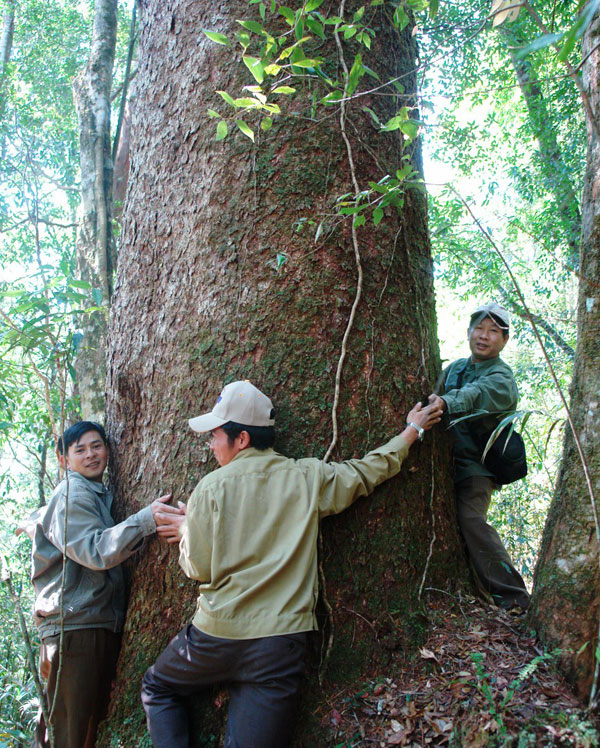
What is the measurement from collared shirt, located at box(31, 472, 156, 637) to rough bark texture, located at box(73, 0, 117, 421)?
2.87 metres

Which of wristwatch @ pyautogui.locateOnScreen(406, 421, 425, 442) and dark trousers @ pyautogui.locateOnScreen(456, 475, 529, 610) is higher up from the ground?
wristwatch @ pyautogui.locateOnScreen(406, 421, 425, 442)

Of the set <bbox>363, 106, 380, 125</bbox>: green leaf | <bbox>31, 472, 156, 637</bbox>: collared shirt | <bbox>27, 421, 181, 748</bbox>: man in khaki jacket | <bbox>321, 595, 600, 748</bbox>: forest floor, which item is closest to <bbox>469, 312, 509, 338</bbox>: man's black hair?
<bbox>363, 106, 380, 125</bbox>: green leaf

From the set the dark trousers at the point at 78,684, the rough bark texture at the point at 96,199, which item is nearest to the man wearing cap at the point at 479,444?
the dark trousers at the point at 78,684

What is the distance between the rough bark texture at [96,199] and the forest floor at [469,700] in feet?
13.6

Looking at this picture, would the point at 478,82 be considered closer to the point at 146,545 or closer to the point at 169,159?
the point at 169,159

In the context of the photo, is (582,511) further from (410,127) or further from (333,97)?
(333,97)

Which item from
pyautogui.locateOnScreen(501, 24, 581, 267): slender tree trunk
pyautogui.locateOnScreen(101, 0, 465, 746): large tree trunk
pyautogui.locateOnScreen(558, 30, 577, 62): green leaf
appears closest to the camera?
pyautogui.locateOnScreen(558, 30, 577, 62): green leaf

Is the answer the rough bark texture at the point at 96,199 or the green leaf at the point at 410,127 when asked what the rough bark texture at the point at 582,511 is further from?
the rough bark texture at the point at 96,199

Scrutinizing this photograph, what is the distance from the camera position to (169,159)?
12.0 feet

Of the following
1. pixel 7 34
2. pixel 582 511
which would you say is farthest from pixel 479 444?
pixel 7 34

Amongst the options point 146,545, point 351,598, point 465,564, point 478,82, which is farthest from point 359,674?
point 478,82

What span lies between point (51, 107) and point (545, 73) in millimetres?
11653

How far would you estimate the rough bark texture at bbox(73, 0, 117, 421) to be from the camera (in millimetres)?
6309

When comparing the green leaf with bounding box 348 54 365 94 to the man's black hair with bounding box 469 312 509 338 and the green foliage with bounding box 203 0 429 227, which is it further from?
the man's black hair with bounding box 469 312 509 338
